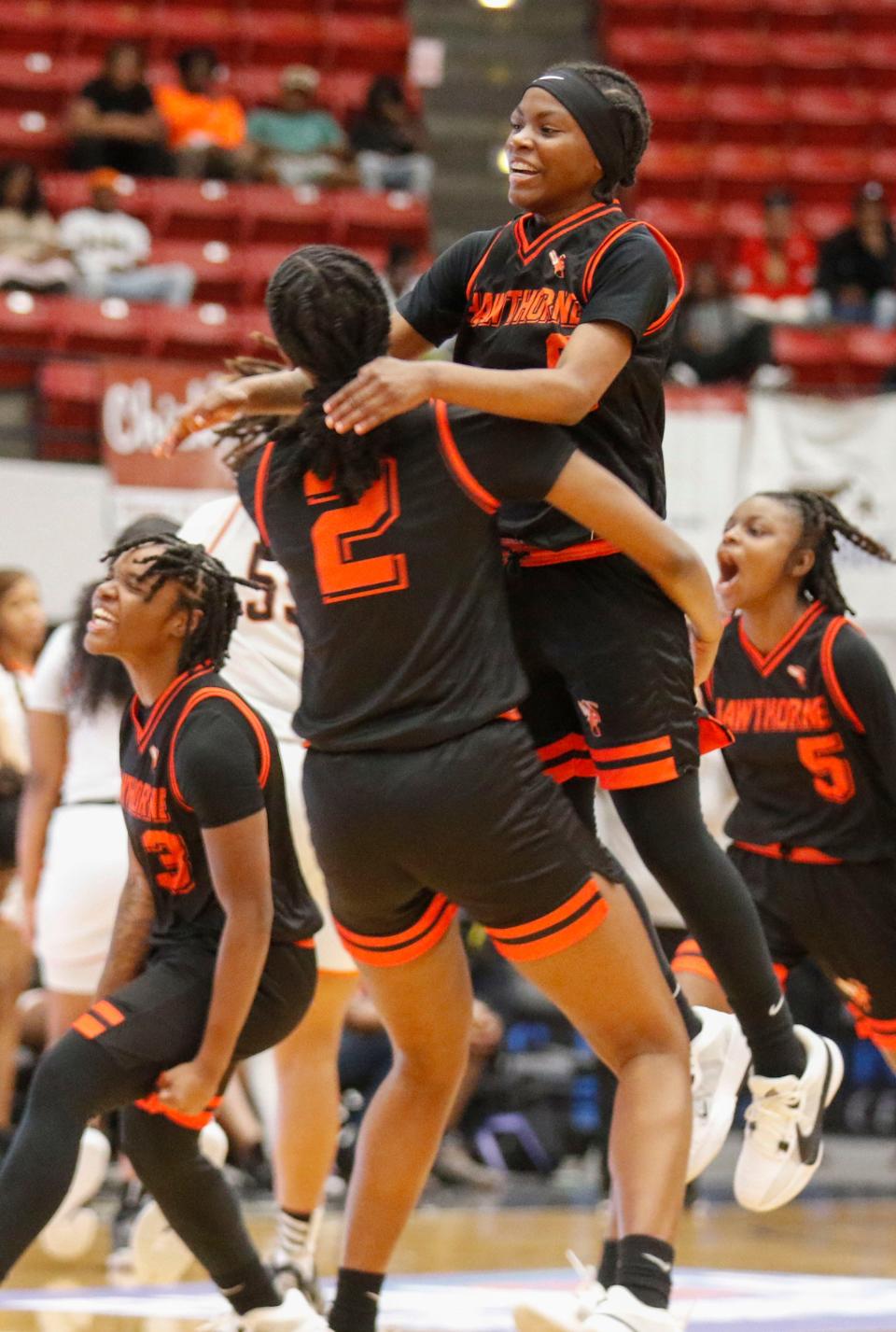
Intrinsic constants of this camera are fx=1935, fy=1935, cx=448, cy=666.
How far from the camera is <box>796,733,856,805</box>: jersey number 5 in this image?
4398 millimetres

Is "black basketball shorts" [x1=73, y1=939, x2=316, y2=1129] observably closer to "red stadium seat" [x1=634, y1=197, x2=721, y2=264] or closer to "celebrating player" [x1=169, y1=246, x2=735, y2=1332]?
"celebrating player" [x1=169, y1=246, x2=735, y2=1332]

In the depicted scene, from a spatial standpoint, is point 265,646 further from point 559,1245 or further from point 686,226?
point 686,226

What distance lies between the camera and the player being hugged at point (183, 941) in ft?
11.4

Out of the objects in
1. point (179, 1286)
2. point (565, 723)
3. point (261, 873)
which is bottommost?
point (179, 1286)

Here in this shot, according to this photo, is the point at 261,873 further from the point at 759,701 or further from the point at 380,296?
the point at 759,701

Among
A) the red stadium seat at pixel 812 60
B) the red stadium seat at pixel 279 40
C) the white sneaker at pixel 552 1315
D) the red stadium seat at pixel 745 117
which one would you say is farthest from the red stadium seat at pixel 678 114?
the white sneaker at pixel 552 1315

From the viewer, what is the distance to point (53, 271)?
9.95 m

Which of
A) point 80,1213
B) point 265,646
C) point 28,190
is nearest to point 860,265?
point 28,190

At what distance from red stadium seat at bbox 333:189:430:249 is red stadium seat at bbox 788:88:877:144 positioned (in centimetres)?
344

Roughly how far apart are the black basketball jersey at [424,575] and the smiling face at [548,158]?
1.80 feet

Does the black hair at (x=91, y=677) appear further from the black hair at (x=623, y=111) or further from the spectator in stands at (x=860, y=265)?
the spectator in stands at (x=860, y=265)

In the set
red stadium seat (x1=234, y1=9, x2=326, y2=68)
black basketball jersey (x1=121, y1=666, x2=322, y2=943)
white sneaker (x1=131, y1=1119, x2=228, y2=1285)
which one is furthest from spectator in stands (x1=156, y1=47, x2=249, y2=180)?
black basketball jersey (x1=121, y1=666, x2=322, y2=943)

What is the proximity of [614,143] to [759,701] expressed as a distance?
161cm

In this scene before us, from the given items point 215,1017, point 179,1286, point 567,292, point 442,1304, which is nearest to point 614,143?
point 567,292
